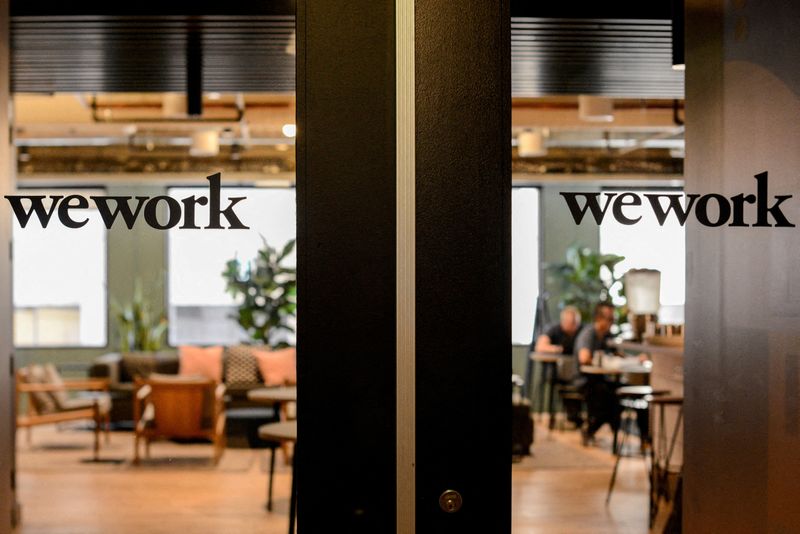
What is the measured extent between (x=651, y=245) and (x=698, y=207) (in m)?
0.18

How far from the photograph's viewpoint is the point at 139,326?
10.3 metres

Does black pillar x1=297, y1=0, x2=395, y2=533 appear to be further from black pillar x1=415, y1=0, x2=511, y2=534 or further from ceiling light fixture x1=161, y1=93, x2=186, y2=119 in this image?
ceiling light fixture x1=161, y1=93, x2=186, y2=119

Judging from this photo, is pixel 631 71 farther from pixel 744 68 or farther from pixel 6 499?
pixel 6 499

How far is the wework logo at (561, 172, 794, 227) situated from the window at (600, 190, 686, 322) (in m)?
0.02

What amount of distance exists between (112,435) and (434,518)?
8.28 meters

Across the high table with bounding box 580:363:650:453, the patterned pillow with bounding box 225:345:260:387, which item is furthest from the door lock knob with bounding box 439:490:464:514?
the patterned pillow with bounding box 225:345:260:387

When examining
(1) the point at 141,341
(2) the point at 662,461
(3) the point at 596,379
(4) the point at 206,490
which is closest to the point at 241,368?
(1) the point at 141,341

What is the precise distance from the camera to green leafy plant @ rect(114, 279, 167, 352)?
1015 centimetres

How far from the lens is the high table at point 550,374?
32.3 ft

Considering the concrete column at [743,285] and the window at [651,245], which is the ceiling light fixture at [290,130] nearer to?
the window at [651,245]

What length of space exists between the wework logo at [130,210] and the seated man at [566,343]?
7763 mm

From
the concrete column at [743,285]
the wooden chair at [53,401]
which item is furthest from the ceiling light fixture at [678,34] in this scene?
the wooden chair at [53,401]

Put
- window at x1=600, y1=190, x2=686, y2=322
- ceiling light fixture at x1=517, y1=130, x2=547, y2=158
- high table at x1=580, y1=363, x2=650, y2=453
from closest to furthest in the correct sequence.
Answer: window at x1=600, y1=190, x2=686, y2=322
high table at x1=580, y1=363, x2=650, y2=453
ceiling light fixture at x1=517, y1=130, x2=547, y2=158

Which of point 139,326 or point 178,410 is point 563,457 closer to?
point 178,410
